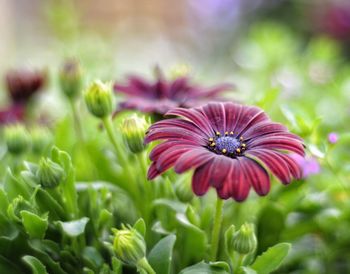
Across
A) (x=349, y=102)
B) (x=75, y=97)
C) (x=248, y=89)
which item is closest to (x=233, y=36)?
(x=248, y=89)

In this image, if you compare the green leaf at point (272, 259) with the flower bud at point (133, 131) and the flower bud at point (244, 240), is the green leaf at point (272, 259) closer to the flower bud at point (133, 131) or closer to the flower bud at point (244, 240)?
the flower bud at point (244, 240)

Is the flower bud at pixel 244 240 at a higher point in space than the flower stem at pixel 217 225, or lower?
lower

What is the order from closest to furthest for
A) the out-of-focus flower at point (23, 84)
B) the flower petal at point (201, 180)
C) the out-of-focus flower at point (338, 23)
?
the flower petal at point (201, 180) < the out-of-focus flower at point (23, 84) < the out-of-focus flower at point (338, 23)

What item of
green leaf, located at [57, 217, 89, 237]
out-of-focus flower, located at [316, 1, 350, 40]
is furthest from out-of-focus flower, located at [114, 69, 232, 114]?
out-of-focus flower, located at [316, 1, 350, 40]

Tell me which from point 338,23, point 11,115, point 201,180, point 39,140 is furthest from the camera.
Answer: point 338,23

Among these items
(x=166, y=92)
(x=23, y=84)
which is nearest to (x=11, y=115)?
(x=23, y=84)

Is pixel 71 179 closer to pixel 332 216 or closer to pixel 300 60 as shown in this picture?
pixel 332 216

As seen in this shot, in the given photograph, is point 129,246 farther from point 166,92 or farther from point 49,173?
point 166,92

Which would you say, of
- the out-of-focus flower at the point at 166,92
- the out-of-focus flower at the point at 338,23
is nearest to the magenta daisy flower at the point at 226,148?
the out-of-focus flower at the point at 166,92
